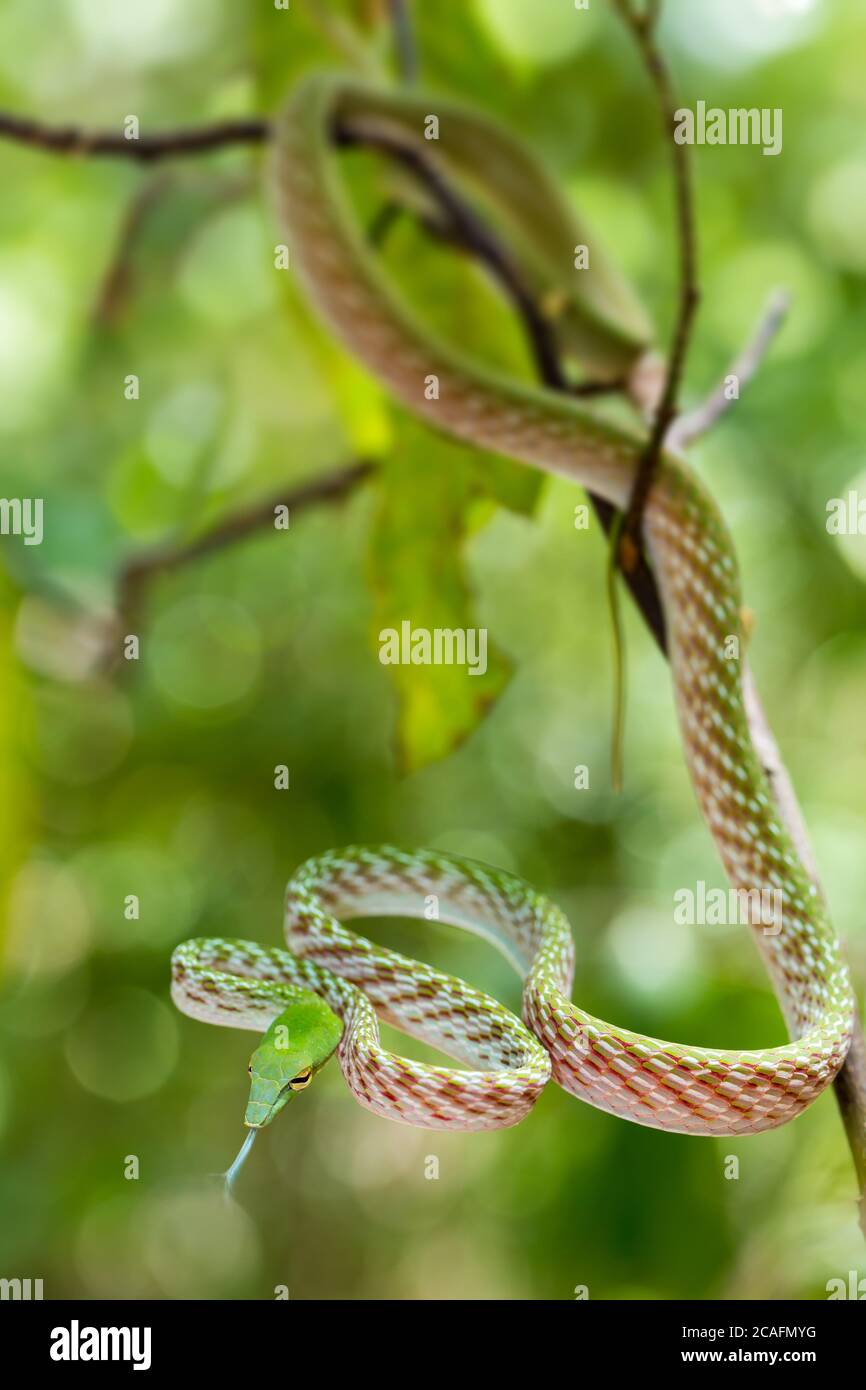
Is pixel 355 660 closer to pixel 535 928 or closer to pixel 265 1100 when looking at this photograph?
pixel 535 928

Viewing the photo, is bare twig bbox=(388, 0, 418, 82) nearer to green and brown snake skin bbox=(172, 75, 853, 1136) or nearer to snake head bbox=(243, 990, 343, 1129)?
green and brown snake skin bbox=(172, 75, 853, 1136)

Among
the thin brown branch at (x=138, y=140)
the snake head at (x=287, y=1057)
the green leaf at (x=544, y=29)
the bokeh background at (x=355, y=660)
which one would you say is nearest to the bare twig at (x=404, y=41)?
the bokeh background at (x=355, y=660)

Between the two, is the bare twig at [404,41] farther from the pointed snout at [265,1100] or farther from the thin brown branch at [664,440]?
the pointed snout at [265,1100]

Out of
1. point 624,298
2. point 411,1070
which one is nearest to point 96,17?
point 624,298

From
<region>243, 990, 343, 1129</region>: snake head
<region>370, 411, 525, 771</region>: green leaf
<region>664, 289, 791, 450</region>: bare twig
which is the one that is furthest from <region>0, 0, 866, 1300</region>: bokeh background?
<region>243, 990, 343, 1129</region>: snake head

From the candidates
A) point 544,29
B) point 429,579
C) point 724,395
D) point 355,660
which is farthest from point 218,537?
point 544,29

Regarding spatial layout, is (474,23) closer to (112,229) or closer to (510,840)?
(112,229)
